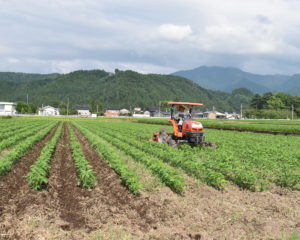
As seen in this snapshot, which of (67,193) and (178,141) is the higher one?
(178,141)

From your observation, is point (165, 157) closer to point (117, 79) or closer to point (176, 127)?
point (176, 127)

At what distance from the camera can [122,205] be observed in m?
6.98

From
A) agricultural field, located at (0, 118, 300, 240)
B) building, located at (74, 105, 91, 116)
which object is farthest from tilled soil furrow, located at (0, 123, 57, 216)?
building, located at (74, 105, 91, 116)

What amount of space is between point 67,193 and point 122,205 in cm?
175

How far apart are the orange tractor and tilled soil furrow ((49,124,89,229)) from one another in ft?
19.8

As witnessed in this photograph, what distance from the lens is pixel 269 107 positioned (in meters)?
138

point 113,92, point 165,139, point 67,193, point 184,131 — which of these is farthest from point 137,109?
point 67,193

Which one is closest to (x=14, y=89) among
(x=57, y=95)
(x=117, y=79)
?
(x=57, y=95)

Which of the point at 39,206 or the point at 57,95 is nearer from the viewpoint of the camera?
the point at 39,206

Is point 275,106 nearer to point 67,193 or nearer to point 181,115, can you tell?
point 181,115

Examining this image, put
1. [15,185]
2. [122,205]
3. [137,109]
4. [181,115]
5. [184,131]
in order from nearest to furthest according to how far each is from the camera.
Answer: [122,205], [15,185], [184,131], [181,115], [137,109]

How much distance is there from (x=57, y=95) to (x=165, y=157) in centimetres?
17939

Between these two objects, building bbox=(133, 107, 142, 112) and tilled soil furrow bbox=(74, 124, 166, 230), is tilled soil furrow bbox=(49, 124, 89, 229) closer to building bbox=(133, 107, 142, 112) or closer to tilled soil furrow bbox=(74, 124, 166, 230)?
tilled soil furrow bbox=(74, 124, 166, 230)

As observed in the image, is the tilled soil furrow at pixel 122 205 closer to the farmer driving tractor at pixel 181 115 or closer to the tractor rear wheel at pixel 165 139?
the tractor rear wheel at pixel 165 139
